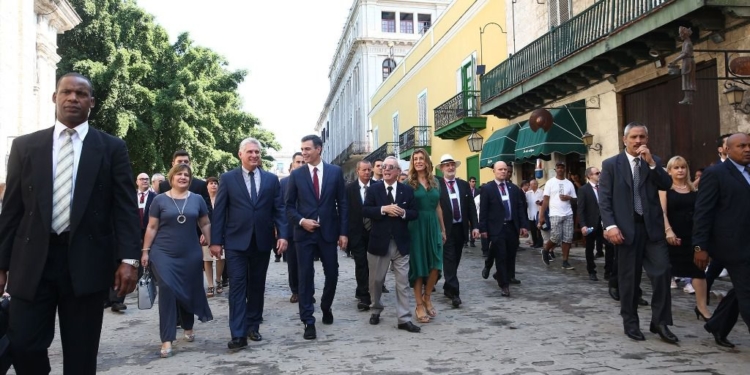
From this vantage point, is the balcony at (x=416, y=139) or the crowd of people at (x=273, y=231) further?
the balcony at (x=416, y=139)

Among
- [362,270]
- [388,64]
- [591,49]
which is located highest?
[388,64]

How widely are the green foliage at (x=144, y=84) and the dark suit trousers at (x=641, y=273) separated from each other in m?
22.9

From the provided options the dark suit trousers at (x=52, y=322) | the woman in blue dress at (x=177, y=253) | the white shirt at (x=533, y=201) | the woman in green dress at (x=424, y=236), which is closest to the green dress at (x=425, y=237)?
the woman in green dress at (x=424, y=236)

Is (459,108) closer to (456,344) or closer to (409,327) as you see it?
(409,327)

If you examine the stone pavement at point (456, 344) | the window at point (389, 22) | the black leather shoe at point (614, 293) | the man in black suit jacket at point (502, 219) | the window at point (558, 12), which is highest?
the window at point (389, 22)

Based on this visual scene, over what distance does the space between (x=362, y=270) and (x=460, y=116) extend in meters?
14.5

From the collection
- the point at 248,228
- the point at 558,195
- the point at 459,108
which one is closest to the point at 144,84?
the point at 459,108

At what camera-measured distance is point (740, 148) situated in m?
4.86

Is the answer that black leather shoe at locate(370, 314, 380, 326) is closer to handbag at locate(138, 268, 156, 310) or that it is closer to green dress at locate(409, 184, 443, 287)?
green dress at locate(409, 184, 443, 287)

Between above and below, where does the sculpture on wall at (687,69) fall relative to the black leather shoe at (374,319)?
above

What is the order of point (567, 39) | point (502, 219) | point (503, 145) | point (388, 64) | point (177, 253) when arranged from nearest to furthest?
point (177, 253)
point (502, 219)
point (567, 39)
point (503, 145)
point (388, 64)

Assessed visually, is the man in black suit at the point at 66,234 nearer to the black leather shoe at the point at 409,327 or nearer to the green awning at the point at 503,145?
the black leather shoe at the point at 409,327

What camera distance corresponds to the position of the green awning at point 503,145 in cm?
1703

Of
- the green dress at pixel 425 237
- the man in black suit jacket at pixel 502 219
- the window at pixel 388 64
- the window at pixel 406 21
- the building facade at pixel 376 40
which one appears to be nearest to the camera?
the green dress at pixel 425 237
